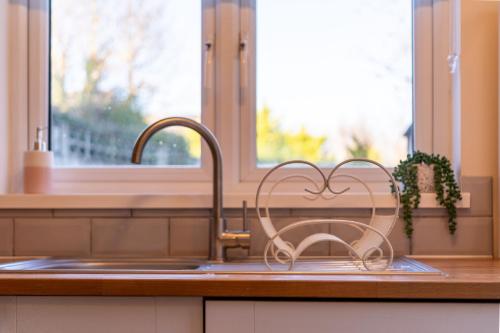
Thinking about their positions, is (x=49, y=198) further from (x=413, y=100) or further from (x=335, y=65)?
(x=413, y=100)

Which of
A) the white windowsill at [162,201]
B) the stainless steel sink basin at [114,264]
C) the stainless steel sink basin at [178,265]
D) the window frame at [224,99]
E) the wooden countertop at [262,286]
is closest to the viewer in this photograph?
the wooden countertop at [262,286]

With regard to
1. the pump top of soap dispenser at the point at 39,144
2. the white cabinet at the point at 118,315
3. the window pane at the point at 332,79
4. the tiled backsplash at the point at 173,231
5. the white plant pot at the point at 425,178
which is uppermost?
the window pane at the point at 332,79

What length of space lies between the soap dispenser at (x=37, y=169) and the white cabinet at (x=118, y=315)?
2.17 feet

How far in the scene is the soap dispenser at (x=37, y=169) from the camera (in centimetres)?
189

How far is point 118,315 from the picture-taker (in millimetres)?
1297

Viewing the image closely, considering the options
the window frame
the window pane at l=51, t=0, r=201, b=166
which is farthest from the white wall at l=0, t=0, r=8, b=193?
the window pane at l=51, t=0, r=201, b=166

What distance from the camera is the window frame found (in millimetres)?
1958

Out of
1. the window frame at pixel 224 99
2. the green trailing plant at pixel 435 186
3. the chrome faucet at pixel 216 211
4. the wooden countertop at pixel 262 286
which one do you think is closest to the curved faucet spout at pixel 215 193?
the chrome faucet at pixel 216 211

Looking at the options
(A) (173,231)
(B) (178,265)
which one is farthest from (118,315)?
(A) (173,231)

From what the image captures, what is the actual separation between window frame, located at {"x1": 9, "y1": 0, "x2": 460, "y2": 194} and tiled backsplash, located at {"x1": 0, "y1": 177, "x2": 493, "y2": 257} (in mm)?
166

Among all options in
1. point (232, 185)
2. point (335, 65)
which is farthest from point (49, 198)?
point (335, 65)

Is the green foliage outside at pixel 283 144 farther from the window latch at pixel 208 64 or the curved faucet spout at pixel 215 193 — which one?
the curved faucet spout at pixel 215 193

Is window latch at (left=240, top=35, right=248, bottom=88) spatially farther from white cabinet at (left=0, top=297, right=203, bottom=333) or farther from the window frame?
white cabinet at (left=0, top=297, right=203, bottom=333)

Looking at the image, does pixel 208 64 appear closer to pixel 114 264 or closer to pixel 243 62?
pixel 243 62
